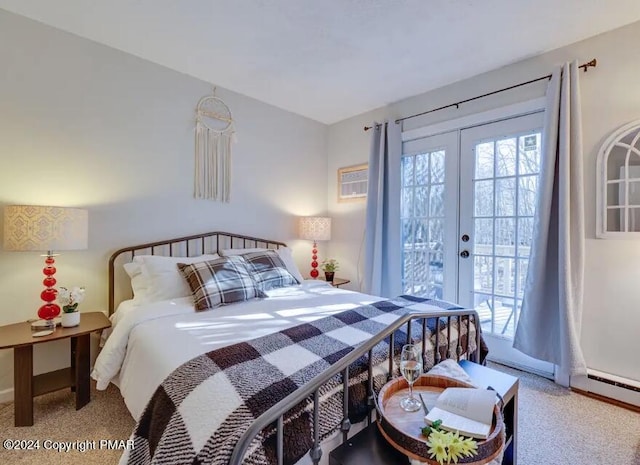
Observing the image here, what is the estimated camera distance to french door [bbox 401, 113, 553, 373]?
259 centimetres

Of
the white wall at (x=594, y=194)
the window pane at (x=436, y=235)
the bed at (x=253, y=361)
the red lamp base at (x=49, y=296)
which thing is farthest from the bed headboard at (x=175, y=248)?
the white wall at (x=594, y=194)

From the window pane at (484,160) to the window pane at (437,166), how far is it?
1.10 feet

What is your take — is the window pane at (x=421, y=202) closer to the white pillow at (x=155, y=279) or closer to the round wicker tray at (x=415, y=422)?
the round wicker tray at (x=415, y=422)

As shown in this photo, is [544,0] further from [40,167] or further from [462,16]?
[40,167]

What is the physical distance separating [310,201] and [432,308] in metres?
2.28

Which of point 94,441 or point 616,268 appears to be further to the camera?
point 616,268

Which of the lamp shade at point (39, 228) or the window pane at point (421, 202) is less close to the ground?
the window pane at point (421, 202)

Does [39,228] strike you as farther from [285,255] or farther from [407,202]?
[407,202]

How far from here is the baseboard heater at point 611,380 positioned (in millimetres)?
2064

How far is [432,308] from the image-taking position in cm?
200

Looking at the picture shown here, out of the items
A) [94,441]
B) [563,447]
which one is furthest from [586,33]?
[94,441]

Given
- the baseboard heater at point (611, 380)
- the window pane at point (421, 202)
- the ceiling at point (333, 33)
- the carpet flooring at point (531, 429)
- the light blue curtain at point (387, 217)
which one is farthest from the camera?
the light blue curtain at point (387, 217)

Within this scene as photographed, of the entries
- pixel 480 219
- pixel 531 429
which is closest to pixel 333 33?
A: pixel 480 219

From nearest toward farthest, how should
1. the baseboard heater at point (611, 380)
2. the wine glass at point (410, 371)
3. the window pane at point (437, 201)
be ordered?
the wine glass at point (410, 371) → the baseboard heater at point (611, 380) → the window pane at point (437, 201)
